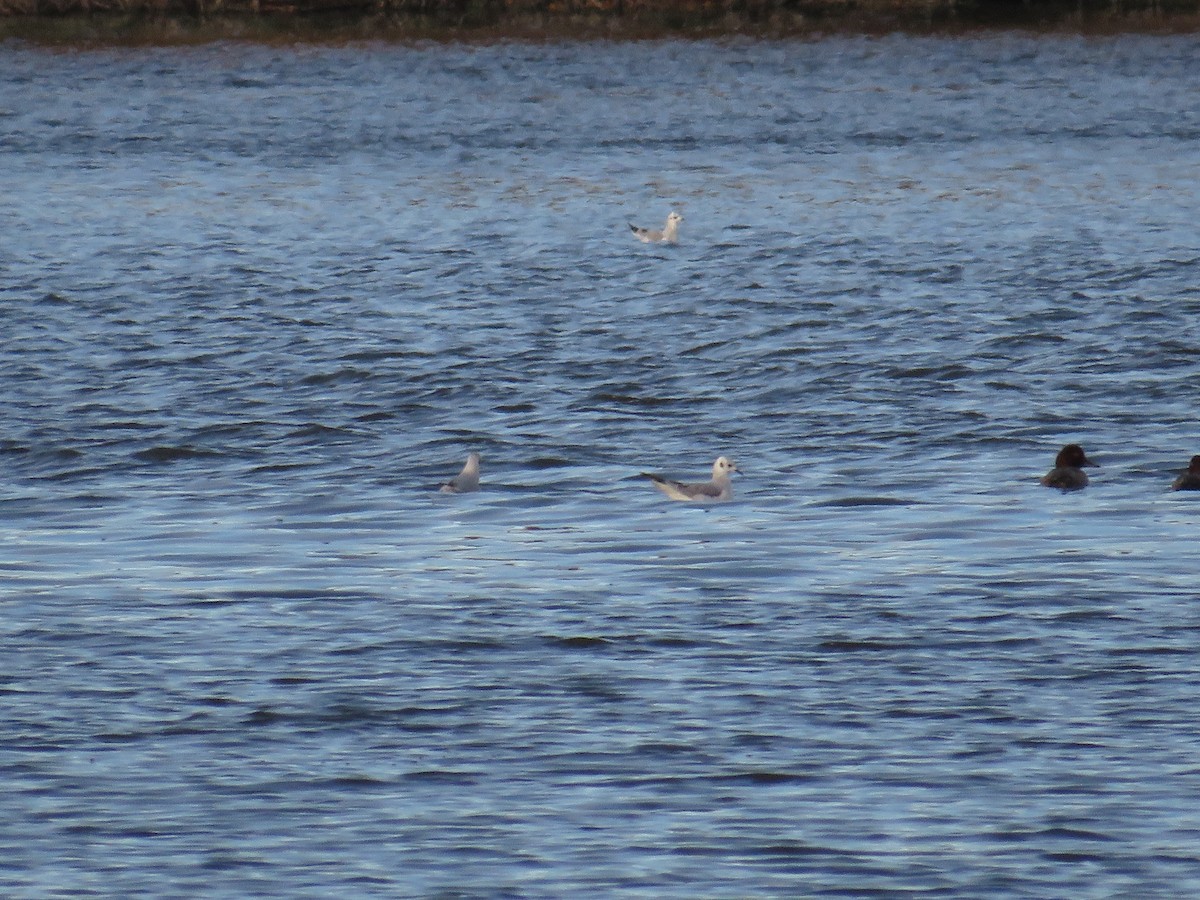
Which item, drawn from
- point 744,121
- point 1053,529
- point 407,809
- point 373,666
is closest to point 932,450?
point 1053,529

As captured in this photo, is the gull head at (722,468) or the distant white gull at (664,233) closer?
the gull head at (722,468)

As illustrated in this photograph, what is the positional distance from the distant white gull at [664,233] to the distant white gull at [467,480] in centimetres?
1213

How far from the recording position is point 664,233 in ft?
84.9

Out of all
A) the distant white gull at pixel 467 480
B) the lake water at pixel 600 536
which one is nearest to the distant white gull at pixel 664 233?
the lake water at pixel 600 536

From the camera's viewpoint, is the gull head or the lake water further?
the gull head

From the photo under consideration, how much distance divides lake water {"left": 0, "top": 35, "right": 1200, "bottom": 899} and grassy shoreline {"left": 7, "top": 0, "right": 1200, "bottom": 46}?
66.5ft

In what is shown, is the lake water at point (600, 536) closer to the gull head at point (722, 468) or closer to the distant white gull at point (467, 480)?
the distant white gull at point (467, 480)

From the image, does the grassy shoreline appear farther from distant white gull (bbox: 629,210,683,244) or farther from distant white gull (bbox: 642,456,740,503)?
distant white gull (bbox: 642,456,740,503)

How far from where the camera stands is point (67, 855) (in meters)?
7.93

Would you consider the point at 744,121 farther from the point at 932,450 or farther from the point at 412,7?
the point at 932,450

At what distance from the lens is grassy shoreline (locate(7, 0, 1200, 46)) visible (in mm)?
51469

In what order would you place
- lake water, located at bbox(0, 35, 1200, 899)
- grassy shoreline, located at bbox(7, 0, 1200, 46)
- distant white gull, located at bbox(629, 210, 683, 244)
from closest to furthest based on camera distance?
Answer: 1. lake water, located at bbox(0, 35, 1200, 899)
2. distant white gull, located at bbox(629, 210, 683, 244)
3. grassy shoreline, located at bbox(7, 0, 1200, 46)

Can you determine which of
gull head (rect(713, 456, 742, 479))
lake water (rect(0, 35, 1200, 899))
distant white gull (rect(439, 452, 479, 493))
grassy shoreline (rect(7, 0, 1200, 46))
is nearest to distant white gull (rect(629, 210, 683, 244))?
lake water (rect(0, 35, 1200, 899))

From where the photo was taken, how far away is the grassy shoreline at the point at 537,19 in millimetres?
51469
